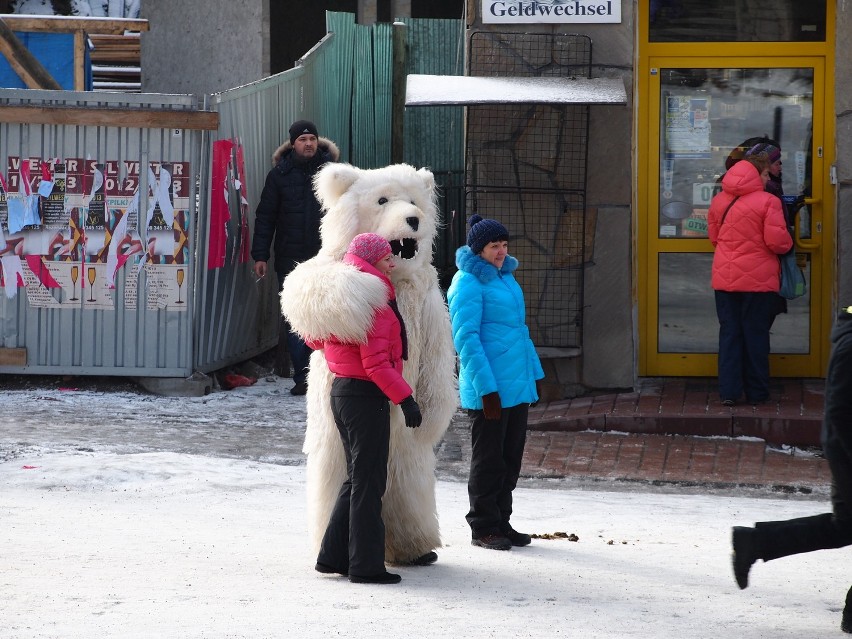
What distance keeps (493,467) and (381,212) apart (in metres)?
1.31

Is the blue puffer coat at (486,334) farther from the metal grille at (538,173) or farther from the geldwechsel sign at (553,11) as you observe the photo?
the geldwechsel sign at (553,11)

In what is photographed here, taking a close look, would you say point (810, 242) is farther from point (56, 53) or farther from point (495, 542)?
point (56, 53)

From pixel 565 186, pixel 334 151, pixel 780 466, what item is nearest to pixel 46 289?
pixel 334 151

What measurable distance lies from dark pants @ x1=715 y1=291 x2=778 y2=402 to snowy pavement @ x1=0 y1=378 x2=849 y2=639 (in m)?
1.85

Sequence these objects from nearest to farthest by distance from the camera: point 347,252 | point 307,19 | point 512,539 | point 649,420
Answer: point 347,252
point 512,539
point 649,420
point 307,19

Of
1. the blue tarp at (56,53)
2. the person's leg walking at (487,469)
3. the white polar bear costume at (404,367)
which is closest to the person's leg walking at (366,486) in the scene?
the white polar bear costume at (404,367)

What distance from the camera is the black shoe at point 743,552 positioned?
4840 mm

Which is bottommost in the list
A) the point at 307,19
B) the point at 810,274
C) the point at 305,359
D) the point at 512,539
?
the point at 512,539

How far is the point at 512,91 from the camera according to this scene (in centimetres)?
908

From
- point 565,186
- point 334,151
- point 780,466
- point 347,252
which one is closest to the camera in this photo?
point 347,252

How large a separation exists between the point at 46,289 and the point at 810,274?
5.73 meters

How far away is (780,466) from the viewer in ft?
27.0

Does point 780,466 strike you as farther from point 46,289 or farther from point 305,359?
point 46,289

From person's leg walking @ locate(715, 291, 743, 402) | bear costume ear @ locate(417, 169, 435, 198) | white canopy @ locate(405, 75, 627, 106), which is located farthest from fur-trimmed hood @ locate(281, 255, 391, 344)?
person's leg walking @ locate(715, 291, 743, 402)
